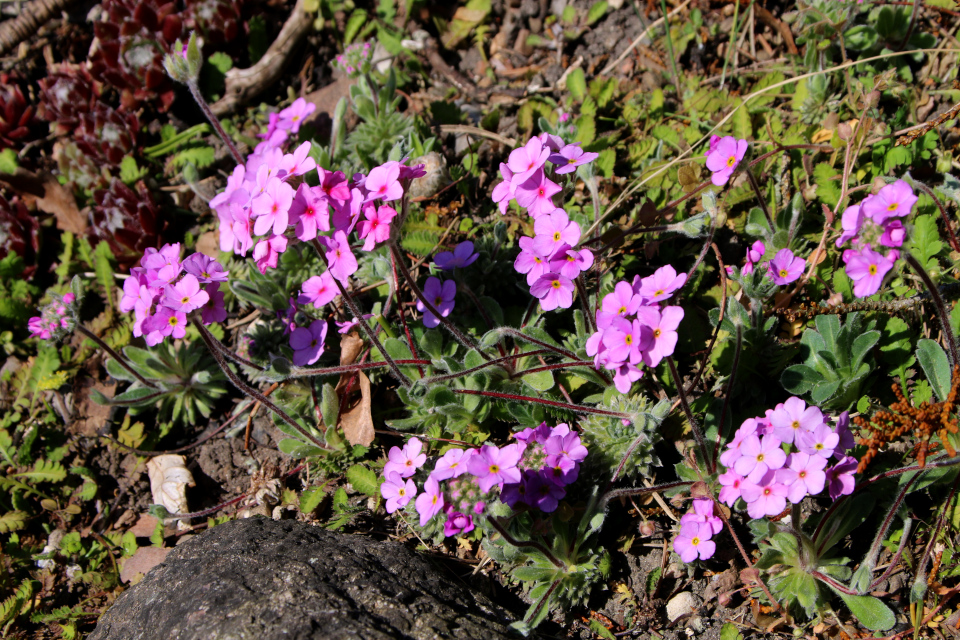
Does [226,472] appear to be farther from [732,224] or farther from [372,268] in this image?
[732,224]

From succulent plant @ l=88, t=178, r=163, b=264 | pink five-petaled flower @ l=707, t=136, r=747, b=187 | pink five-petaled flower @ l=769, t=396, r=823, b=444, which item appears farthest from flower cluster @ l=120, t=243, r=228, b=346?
pink five-petaled flower @ l=769, t=396, r=823, b=444

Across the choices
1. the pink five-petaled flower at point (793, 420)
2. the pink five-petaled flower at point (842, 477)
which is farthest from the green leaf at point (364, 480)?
the pink five-petaled flower at point (842, 477)

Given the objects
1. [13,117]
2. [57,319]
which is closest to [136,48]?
[13,117]

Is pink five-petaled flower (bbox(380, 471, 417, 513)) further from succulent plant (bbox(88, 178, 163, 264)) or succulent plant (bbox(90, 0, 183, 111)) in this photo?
succulent plant (bbox(90, 0, 183, 111))

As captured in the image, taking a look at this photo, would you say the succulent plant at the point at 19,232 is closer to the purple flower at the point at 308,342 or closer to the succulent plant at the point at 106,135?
the succulent plant at the point at 106,135

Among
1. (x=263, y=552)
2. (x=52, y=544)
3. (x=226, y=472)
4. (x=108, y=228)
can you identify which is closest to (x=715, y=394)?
(x=263, y=552)
